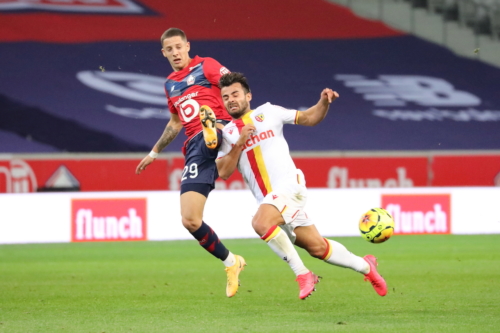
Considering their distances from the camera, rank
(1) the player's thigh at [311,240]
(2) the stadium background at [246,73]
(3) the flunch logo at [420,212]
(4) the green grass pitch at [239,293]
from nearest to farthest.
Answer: (4) the green grass pitch at [239,293], (1) the player's thigh at [311,240], (3) the flunch logo at [420,212], (2) the stadium background at [246,73]

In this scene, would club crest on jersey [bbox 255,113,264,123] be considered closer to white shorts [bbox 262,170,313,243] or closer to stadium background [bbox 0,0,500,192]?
white shorts [bbox 262,170,313,243]

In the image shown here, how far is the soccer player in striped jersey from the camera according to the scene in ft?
20.4

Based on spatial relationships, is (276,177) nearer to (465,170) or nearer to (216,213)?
(216,213)

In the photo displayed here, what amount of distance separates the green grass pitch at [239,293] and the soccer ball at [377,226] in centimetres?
51

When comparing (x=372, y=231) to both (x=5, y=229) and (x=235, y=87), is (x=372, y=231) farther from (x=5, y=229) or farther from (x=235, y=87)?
(x=5, y=229)

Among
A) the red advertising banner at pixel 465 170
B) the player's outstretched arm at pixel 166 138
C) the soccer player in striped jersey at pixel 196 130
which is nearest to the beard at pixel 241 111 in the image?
the soccer player in striped jersey at pixel 196 130

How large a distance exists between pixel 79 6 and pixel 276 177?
588 inches

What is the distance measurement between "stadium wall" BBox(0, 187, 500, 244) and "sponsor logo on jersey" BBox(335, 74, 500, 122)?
5738 millimetres

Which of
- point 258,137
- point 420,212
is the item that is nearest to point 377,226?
point 258,137

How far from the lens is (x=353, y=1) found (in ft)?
66.9

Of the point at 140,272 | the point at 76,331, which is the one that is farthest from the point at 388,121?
the point at 76,331

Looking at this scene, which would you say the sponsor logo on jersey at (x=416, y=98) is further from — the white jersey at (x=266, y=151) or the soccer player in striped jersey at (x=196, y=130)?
the white jersey at (x=266, y=151)

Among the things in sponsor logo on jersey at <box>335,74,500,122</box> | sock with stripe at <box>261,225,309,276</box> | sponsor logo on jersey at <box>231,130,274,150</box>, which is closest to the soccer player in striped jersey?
sponsor logo on jersey at <box>231,130,274,150</box>

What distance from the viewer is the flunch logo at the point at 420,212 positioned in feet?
41.7
